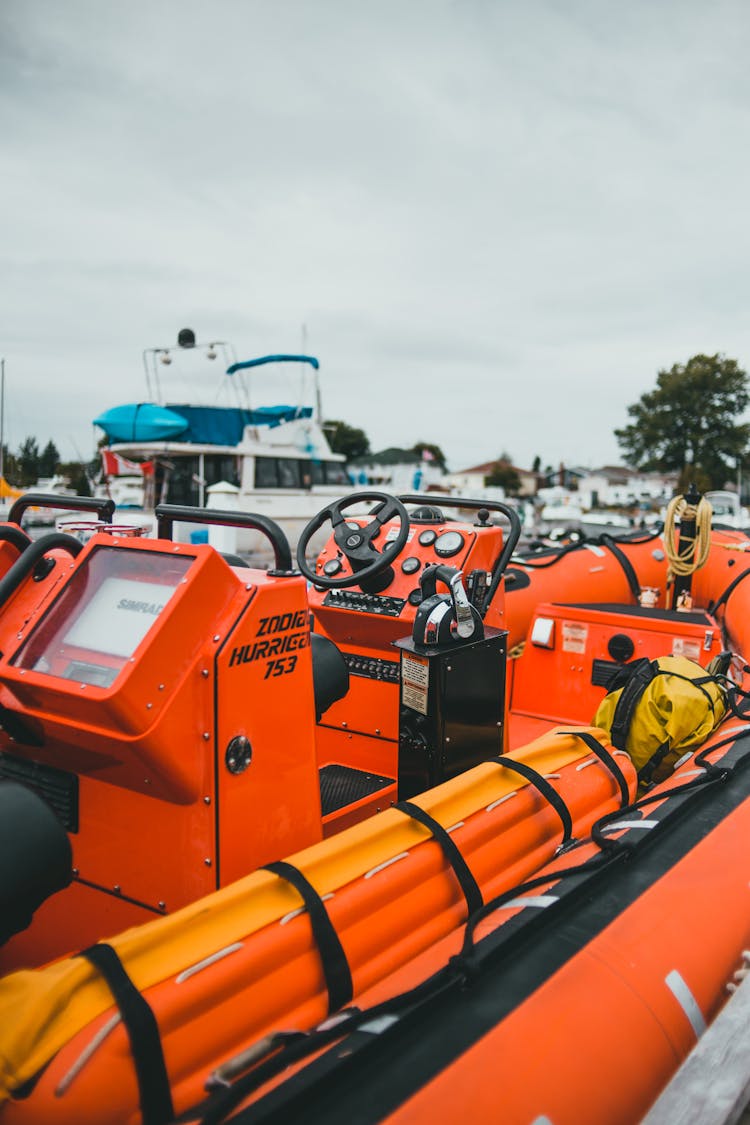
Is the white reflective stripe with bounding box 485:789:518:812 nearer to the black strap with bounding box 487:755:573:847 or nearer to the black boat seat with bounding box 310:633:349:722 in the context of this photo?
the black strap with bounding box 487:755:573:847

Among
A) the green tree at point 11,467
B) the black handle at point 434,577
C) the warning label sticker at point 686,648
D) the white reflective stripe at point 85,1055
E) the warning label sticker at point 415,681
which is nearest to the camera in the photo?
the white reflective stripe at point 85,1055

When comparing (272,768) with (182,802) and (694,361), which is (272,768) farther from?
(694,361)

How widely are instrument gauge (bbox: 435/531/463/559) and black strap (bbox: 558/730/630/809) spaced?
90cm

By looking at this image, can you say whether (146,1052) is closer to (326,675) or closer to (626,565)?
(326,675)

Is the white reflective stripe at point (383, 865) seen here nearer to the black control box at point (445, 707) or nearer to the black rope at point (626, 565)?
the black control box at point (445, 707)

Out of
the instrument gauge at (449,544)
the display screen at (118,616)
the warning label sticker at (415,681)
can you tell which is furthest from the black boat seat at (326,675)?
the display screen at (118,616)

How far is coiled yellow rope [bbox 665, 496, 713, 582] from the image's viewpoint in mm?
5938

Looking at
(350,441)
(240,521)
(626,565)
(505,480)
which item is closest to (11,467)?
(350,441)

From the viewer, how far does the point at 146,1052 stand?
4.25 feet

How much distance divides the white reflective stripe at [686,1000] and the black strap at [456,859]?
1.57ft

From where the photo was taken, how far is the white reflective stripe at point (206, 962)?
4.65 feet

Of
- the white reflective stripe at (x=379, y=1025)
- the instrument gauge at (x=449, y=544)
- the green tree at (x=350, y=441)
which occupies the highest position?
the green tree at (x=350, y=441)

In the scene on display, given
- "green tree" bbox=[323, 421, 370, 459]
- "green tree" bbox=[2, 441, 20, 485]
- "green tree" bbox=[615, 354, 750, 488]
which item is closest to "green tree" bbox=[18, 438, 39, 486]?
"green tree" bbox=[2, 441, 20, 485]

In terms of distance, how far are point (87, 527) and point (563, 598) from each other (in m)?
3.97
